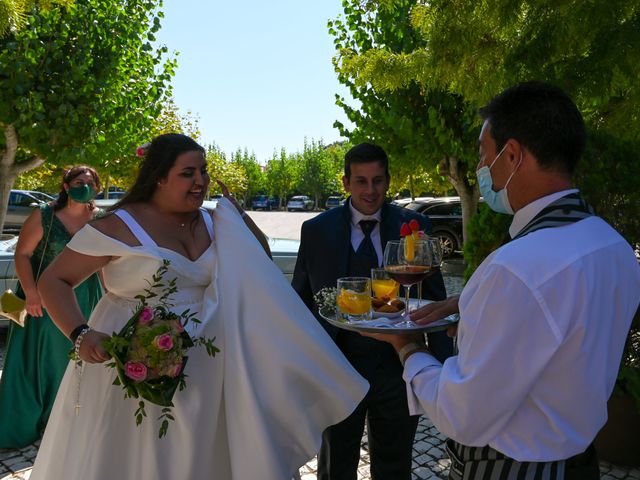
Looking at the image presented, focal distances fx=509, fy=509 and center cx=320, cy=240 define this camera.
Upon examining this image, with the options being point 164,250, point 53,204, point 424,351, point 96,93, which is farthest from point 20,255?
point 96,93

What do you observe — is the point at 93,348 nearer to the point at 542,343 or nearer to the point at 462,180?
the point at 542,343

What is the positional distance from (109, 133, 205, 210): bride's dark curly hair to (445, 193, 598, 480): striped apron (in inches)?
67.3

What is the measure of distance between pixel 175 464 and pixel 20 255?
2667 millimetres

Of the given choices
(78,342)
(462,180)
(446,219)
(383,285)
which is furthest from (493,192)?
(446,219)

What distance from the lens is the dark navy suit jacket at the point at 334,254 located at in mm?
2787

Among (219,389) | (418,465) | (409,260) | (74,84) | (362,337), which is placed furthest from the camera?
(74,84)

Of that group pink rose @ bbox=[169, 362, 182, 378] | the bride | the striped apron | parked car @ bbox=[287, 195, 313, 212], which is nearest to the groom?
the bride

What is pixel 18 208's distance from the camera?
19531 millimetres

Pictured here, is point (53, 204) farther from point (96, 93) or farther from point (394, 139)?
point (394, 139)

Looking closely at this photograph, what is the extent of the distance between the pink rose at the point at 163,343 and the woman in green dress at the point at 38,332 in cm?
266

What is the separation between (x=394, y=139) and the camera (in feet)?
33.8

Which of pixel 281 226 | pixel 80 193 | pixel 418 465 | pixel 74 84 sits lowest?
pixel 418 465

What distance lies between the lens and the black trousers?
269cm

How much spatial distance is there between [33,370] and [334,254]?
299cm
